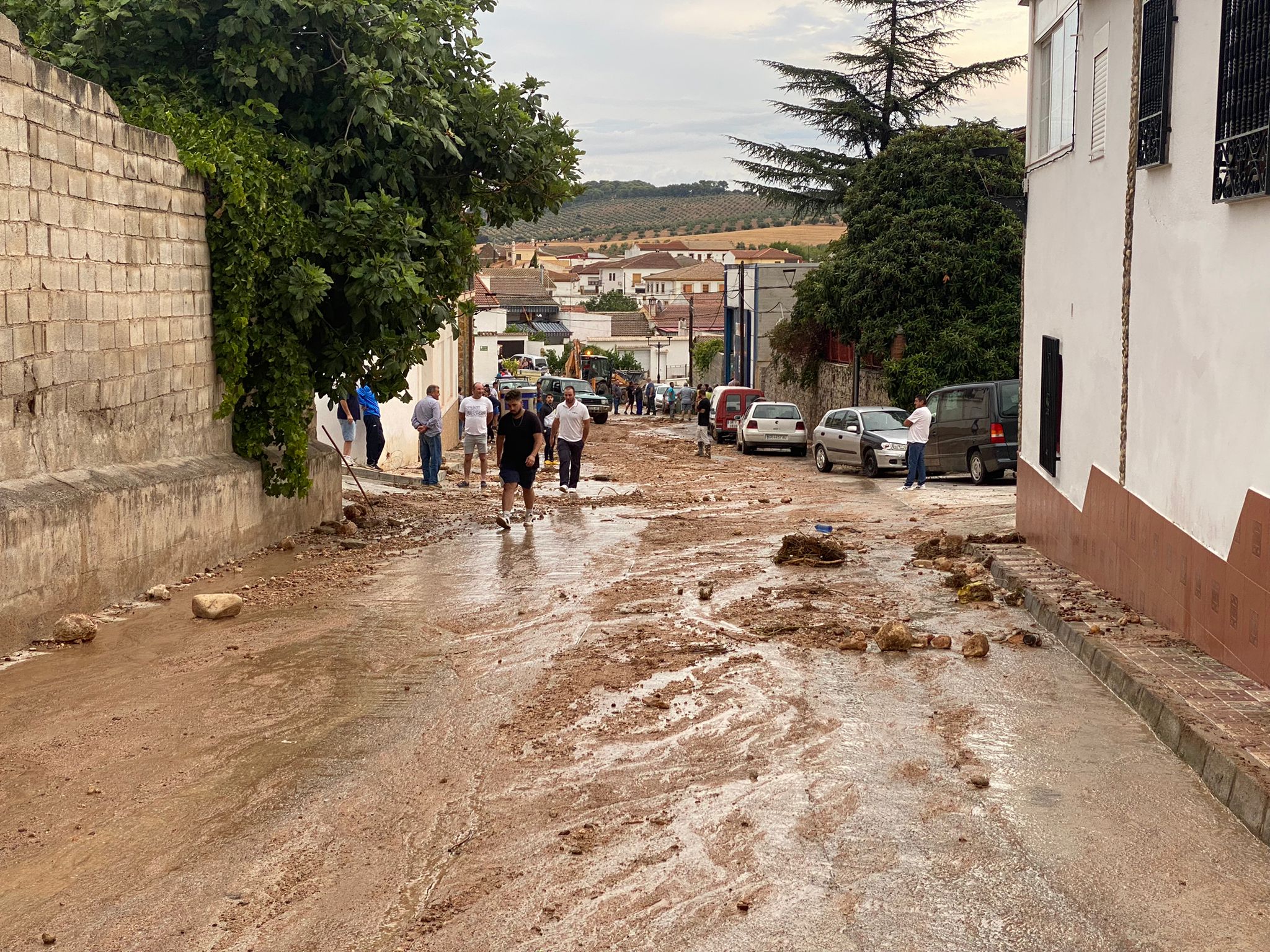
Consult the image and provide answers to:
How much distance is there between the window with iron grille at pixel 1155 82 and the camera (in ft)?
31.8

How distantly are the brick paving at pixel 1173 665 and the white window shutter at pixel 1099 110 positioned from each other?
147 inches

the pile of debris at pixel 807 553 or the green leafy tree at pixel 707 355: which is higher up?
the green leafy tree at pixel 707 355

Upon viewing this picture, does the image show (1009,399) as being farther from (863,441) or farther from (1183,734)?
(1183,734)

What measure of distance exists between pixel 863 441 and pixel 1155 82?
1743cm

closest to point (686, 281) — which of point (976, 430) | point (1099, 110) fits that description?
point (976, 430)

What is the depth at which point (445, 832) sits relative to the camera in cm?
588

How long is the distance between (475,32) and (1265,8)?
33.4 feet

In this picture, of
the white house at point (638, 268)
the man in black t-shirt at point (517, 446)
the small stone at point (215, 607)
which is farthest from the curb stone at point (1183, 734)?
the white house at point (638, 268)

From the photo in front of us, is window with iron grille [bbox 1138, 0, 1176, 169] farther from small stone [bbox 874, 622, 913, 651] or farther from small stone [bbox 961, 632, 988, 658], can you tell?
small stone [bbox 874, 622, 913, 651]

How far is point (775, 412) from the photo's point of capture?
35.1 meters

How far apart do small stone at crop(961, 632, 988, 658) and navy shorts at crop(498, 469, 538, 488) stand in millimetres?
8393

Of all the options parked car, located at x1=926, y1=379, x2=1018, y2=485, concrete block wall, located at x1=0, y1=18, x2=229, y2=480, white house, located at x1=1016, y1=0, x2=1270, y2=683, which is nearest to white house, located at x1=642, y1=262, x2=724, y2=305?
parked car, located at x1=926, y1=379, x2=1018, y2=485

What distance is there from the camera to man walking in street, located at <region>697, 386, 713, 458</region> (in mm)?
33438

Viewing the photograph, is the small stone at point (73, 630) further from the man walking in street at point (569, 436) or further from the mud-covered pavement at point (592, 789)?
the man walking in street at point (569, 436)
